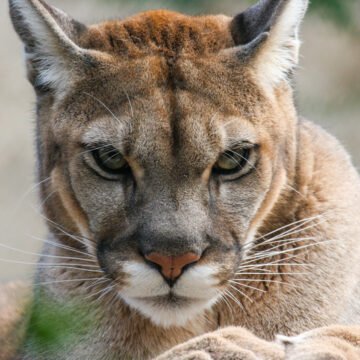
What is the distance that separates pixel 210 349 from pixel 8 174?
597cm

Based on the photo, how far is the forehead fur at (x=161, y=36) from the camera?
11.3ft

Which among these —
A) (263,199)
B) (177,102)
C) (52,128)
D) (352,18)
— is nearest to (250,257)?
(263,199)

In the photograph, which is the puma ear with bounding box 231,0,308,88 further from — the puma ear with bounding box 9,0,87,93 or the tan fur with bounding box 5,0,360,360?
the puma ear with bounding box 9,0,87,93

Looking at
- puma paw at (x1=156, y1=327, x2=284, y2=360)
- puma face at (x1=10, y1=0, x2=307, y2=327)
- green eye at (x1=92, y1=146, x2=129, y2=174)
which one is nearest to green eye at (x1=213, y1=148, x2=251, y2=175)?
puma face at (x1=10, y1=0, x2=307, y2=327)

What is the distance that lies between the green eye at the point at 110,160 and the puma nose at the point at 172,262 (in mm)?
452

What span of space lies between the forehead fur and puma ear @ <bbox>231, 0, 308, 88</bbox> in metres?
0.09

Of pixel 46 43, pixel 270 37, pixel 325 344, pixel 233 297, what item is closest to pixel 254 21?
pixel 270 37

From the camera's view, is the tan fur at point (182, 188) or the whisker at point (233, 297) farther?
the whisker at point (233, 297)

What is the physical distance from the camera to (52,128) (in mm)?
3514

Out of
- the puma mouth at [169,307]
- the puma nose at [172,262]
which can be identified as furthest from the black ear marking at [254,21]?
the puma mouth at [169,307]

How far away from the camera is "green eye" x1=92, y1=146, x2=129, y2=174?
3.20 m

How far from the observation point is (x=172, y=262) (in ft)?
9.51

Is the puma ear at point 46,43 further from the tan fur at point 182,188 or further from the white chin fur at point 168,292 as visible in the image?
the white chin fur at point 168,292

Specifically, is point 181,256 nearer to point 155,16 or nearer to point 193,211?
point 193,211
